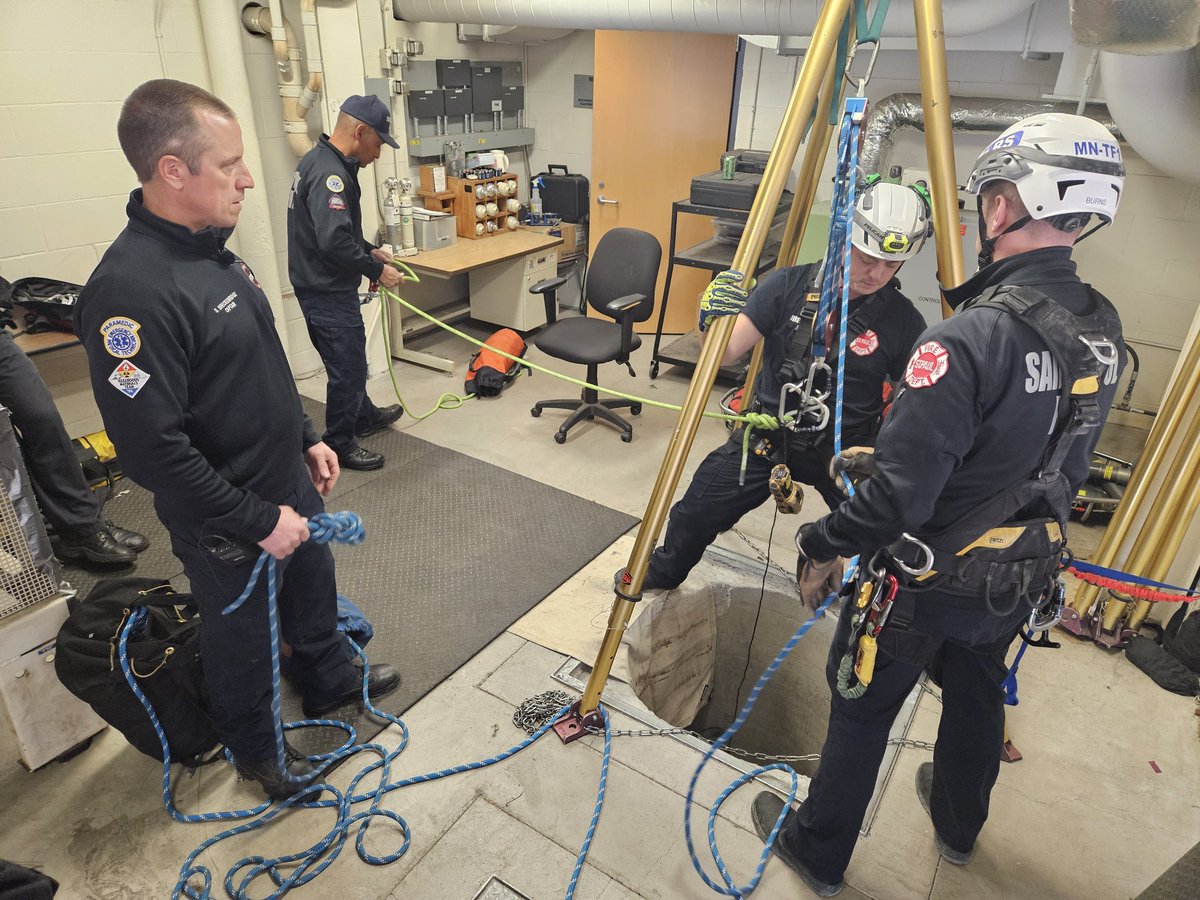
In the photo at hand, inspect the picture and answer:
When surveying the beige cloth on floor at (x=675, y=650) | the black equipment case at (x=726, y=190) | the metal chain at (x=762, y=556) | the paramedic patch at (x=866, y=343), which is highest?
the black equipment case at (x=726, y=190)

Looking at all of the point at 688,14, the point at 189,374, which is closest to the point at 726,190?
the point at 688,14

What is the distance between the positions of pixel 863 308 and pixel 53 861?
2788 mm

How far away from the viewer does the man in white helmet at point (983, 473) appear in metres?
1.45

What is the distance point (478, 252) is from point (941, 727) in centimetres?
422

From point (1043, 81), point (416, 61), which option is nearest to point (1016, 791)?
point (1043, 81)

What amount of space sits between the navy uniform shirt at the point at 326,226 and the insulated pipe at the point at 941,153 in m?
2.52

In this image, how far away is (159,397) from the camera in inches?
62.4

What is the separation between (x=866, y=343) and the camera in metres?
2.39

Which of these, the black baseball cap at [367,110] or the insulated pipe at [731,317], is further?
the black baseball cap at [367,110]

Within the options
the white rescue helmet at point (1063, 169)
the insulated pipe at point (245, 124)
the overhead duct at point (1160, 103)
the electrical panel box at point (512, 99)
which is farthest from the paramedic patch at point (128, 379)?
the electrical panel box at point (512, 99)

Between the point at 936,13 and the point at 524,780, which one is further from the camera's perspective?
the point at 524,780

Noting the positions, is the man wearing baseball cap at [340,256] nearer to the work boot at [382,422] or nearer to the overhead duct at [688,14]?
the work boot at [382,422]

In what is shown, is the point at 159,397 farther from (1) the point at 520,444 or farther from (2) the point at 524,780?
(1) the point at 520,444

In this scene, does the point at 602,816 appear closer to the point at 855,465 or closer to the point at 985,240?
the point at 855,465
